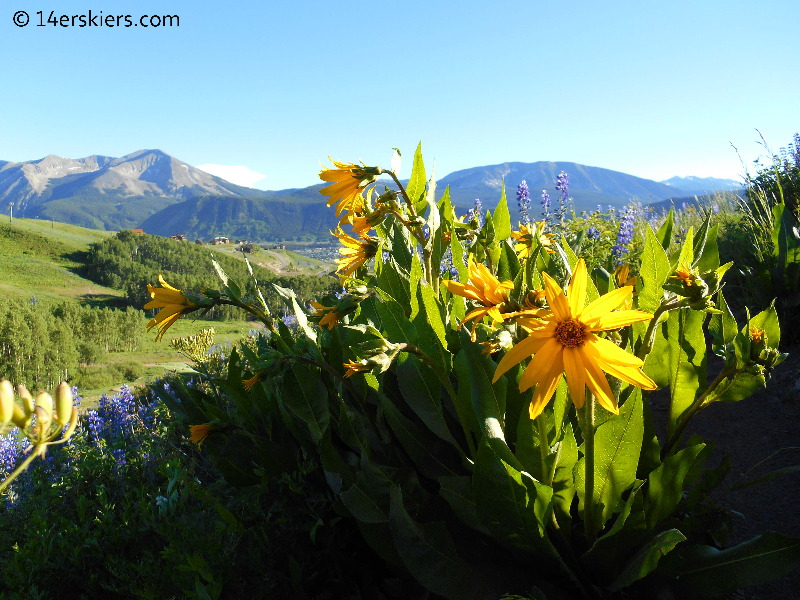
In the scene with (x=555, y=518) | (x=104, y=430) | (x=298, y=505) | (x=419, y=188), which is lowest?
(x=104, y=430)

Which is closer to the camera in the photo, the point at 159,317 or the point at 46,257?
the point at 159,317

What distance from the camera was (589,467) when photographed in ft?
3.47

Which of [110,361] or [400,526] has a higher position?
[400,526]

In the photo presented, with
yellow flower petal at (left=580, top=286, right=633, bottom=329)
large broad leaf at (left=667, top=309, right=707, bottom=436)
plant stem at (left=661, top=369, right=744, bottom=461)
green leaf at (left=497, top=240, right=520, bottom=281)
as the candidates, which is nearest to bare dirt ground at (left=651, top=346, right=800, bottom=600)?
plant stem at (left=661, top=369, right=744, bottom=461)

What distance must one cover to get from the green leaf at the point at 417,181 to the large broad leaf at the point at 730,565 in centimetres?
130

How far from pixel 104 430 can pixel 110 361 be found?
27.8ft

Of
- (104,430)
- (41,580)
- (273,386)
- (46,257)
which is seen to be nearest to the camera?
(41,580)

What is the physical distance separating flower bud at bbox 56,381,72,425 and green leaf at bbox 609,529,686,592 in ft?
3.48

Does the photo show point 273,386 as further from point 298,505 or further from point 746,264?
point 746,264

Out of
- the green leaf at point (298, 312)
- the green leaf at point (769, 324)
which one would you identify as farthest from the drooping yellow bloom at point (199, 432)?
the green leaf at point (769, 324)

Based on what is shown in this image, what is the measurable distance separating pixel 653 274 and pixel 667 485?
21.8 inches

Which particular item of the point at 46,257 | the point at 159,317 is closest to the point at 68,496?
the point at 159,317

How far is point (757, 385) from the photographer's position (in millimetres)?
1311

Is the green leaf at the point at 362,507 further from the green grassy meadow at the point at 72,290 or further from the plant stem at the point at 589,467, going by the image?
the green grassy meadow at the point at 72,290
